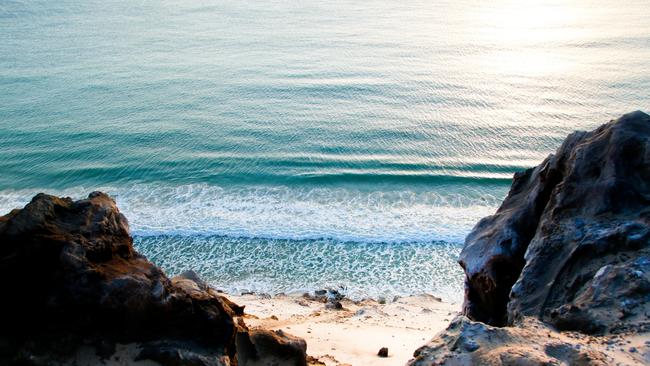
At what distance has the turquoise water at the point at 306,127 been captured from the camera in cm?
1916

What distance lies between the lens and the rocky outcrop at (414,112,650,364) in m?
6.46

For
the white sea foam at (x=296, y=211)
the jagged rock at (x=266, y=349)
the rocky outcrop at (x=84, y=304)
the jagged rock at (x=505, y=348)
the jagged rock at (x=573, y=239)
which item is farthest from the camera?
the white sea foam at (x=296, y=211)

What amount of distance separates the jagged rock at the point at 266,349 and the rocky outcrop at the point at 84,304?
2.37ft

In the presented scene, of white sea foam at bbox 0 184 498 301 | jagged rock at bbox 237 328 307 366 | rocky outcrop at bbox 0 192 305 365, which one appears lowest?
white sea foam at bbox 0 184 498 301

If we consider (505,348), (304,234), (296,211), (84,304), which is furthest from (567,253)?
(296,211)

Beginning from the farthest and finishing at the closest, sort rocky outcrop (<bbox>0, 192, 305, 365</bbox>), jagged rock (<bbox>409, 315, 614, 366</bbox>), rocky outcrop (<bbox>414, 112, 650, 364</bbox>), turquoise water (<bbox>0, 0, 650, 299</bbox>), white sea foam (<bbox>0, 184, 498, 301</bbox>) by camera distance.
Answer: turquoise water (<bbox>0, 0, 650, 299</bbox>) < white sea foam (<bbox>0, 184, 498, 301</bbox>) < rocky outcrop (<bbox>0, 192, 305, 365</bbox>) < rocky outcrop (<bbox>414, 112, 650, 364</bbox>) < jagged rock (<bbox>409, 315, 614, 366</bbox>)

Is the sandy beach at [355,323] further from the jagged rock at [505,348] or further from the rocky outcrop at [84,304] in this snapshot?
the jagged rock at [505,348]

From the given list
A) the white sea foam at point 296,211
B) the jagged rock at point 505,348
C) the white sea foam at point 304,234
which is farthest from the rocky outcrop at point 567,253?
the white sea foam at point 296,211

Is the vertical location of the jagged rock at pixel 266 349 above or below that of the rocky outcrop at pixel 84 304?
below

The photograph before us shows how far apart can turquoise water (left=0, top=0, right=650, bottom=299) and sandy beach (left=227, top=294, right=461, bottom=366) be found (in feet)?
3.32

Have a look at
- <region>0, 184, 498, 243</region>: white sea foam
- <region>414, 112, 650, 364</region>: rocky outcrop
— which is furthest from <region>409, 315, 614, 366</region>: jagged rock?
<region>0, 184, 498, 243</region>: white sea foam

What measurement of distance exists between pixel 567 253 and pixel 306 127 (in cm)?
2175

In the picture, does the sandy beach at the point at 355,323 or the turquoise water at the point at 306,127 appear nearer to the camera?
the sandy beach at the point at 355,323

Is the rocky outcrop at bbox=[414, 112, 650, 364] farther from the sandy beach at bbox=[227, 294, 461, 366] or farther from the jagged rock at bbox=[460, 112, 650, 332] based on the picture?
the sandy beach at bbox=[227, 294, 461, 366]
